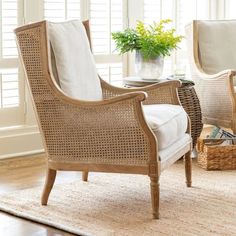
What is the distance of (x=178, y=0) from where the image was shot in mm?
5750

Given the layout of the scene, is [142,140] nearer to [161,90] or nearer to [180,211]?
[180,211]

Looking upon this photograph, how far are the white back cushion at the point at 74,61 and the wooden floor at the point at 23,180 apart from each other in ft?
2.23

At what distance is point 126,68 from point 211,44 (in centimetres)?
82

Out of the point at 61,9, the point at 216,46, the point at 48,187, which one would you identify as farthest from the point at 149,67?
the point at 48,187

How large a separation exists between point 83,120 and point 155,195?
1.75 ft

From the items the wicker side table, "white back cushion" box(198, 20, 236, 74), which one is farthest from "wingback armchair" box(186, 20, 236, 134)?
the wicker side table

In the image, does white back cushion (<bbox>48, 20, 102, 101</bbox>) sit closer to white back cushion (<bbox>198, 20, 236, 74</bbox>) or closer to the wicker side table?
the wicker side table

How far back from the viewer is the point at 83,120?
317cm

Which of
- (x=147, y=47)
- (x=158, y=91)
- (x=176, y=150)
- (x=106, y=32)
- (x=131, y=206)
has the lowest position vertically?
(x=131, y=206)

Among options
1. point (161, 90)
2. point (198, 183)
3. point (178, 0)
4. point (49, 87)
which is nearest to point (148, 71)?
point (161, 90)

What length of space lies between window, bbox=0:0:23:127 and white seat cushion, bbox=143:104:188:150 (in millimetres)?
1365

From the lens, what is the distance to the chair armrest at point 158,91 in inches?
146

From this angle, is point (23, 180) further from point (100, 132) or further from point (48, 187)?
point (100, 132)

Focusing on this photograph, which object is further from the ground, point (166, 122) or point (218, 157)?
point (166, 122)
